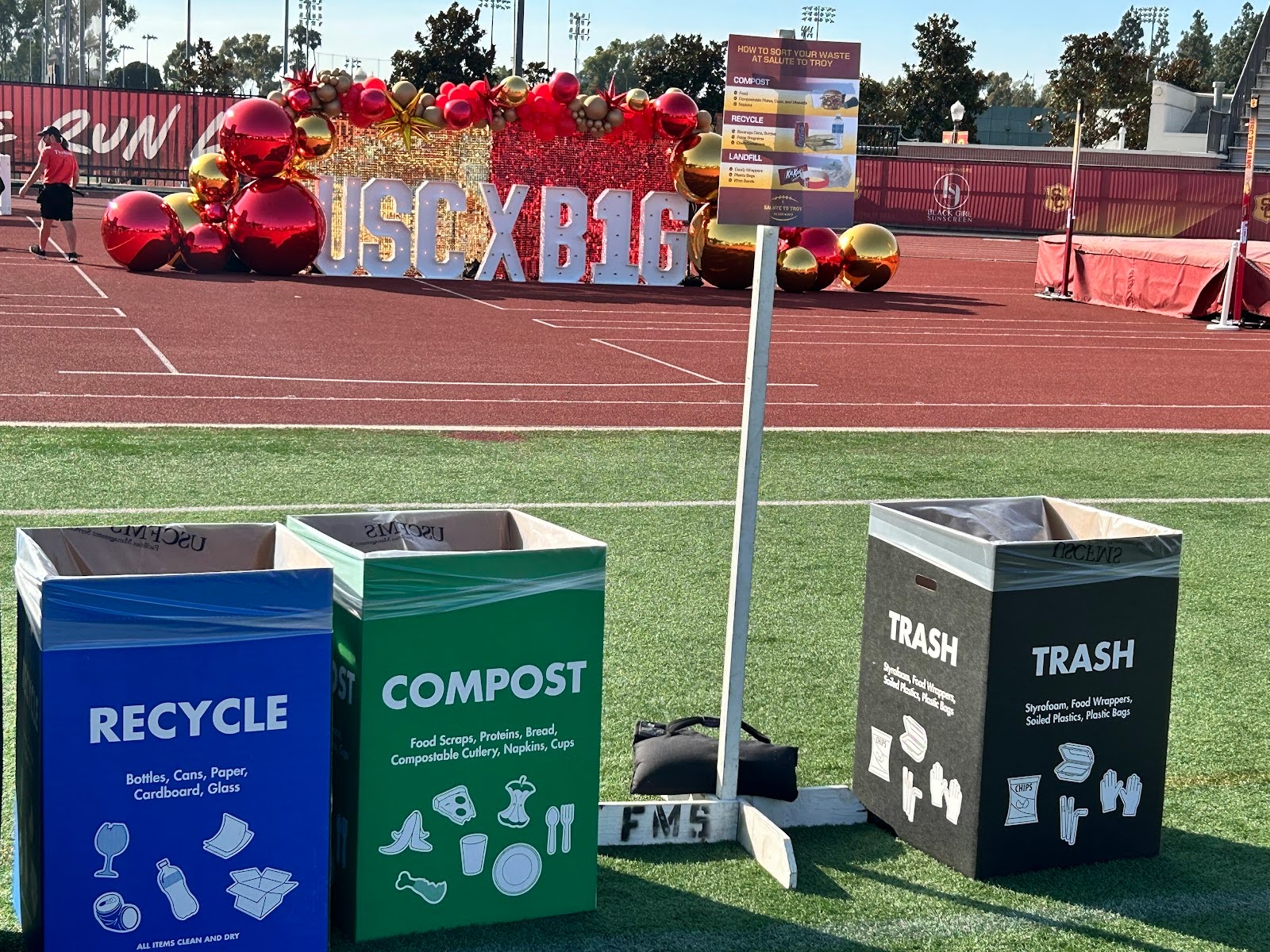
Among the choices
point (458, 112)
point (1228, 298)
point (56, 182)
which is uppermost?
point (458, 112)

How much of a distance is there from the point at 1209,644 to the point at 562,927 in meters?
3.58

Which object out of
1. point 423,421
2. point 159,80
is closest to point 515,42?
point 423,421

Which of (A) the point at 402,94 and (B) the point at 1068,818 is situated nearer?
(B) the point at 1068,818

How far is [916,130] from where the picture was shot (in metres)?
76.1

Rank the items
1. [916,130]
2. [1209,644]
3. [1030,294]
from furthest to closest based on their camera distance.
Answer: [916,130] → [1030,294] → [1209,644]

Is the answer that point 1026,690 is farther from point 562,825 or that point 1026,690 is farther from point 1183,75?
point 1183,75

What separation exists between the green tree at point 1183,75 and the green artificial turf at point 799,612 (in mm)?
83311

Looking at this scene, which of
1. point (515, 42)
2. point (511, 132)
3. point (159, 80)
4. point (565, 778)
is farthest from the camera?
point (159, 80)

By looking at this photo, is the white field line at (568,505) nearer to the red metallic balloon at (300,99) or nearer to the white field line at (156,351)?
the white field line at (156,351)

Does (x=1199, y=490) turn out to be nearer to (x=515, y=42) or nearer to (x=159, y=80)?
Result: (x=515, y=42)

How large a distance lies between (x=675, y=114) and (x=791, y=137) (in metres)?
19.1

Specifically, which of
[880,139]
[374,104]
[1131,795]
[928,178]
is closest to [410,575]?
[1131,795]

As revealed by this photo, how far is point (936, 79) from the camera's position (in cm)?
7612

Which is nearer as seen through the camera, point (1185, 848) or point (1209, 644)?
point (1185, 848)
